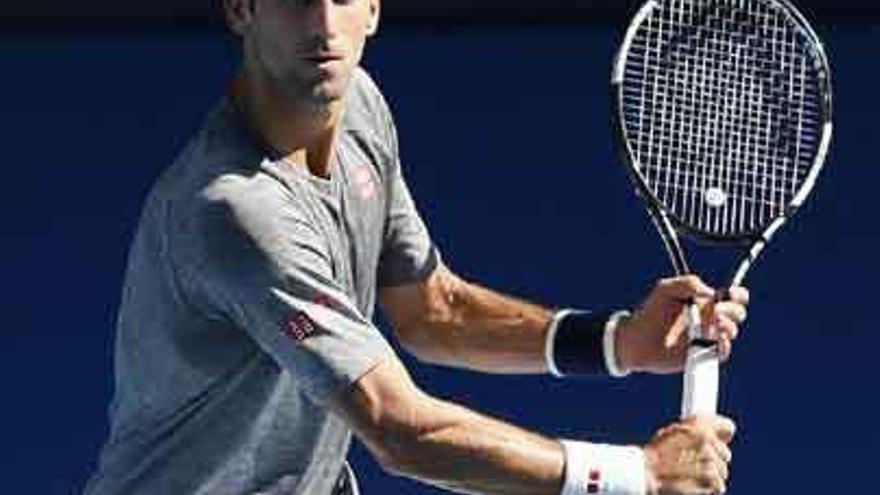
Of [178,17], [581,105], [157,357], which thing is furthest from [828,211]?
[157,357]

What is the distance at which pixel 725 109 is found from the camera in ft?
17.7

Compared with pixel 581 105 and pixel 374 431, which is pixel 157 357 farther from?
pixel 581 105

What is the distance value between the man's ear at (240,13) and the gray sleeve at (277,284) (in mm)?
266

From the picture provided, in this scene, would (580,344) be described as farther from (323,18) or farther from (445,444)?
(323,18)

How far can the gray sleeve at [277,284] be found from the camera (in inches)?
182

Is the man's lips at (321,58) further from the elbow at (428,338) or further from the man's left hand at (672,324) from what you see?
the elbow at (428,338)

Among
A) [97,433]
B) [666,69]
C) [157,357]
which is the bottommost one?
[97,433]

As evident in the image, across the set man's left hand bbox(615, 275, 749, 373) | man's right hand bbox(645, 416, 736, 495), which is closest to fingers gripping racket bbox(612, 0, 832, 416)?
man's left hand bbox(615, 275, 749, 373)

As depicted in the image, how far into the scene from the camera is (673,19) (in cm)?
540

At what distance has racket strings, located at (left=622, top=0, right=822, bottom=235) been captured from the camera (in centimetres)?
535

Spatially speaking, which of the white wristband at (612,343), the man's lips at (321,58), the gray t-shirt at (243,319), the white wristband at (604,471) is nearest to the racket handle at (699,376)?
the white wristband at (604,471)

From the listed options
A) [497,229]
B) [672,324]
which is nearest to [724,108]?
[672,324]

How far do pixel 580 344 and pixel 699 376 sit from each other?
495mm

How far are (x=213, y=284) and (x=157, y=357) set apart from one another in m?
0.22
